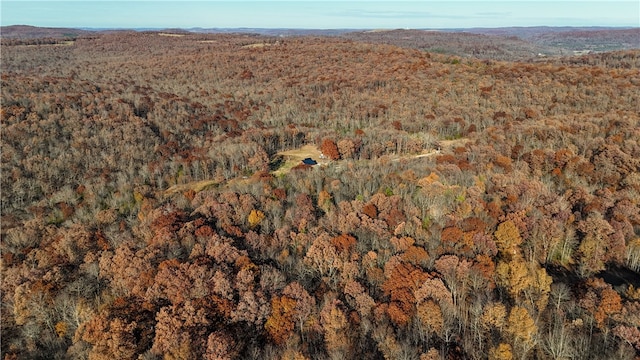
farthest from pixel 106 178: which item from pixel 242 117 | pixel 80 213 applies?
pixel 242 117

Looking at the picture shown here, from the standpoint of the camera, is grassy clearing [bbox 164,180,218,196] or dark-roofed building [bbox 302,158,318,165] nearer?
grassy clearing [bbox 164,180,218,196]

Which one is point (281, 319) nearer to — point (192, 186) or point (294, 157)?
point (192, 186)

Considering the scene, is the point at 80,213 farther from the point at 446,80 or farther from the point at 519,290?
the point at 446,80

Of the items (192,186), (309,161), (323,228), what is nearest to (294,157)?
(309,161)

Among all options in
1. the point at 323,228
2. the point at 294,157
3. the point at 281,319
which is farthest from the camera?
the point at 294,157

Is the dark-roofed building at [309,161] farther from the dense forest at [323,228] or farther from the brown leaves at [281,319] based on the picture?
the brown leaves at [281,319]

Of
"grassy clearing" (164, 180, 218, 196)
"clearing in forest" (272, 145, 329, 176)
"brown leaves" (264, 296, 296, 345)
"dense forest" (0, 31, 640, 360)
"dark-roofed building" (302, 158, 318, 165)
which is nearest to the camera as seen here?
"dense forest" (0, 31, 640, 360)

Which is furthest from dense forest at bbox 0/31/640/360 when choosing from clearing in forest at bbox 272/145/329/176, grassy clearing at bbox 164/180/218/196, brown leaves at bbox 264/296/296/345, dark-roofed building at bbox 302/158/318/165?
dark-roofed building at bbox 302/158/318/165

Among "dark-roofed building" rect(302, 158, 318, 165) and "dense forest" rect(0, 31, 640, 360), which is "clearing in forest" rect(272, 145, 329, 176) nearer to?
"dark-roofed building" rect(302, 158, 318, 165)
